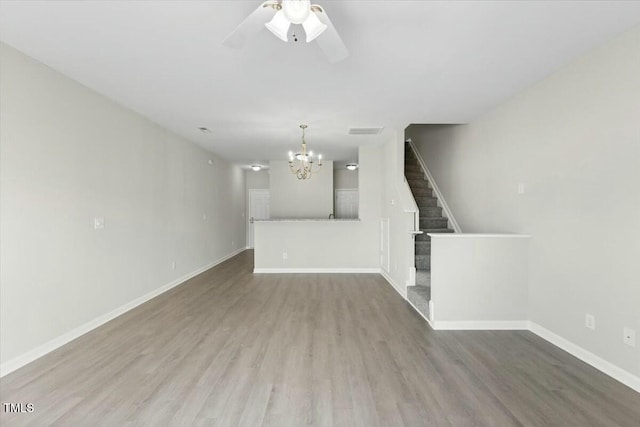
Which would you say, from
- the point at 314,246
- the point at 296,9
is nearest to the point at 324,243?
the point at 314,246

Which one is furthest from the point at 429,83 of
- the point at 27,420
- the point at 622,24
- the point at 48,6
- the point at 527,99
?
the point at 27,420

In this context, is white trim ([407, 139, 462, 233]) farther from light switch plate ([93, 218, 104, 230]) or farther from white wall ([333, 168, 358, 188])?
light switch plate ([93, 218, 104, 230])

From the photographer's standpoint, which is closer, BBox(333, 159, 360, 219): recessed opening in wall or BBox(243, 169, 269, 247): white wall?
BBox(333, 159, 360, 219): recessed opening in wall

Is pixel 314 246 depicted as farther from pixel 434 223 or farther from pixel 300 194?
pixel 434 223

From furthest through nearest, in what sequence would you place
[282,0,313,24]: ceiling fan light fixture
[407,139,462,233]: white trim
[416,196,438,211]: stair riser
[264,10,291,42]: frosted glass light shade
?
[416,196,438,211]: stair riser → [407,139,462,233]: white trim → [264,10,291,42]: frosted glass light shade → [282,0,313,24]: ceiling fan light fixture

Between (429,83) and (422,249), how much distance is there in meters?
2.70

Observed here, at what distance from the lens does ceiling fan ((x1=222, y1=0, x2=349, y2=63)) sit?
163 cm

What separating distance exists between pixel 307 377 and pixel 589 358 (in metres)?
2.40

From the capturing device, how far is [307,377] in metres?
2.50

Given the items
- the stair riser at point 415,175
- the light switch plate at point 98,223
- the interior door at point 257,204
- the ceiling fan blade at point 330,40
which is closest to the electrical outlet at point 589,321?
the ceiling fan blade at point 330,40

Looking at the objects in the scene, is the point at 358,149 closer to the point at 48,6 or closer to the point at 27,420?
the point at 48,6

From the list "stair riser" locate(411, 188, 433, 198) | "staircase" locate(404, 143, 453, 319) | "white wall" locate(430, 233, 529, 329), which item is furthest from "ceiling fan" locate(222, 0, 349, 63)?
"stair riser" locate(411, 188, 433, 198)

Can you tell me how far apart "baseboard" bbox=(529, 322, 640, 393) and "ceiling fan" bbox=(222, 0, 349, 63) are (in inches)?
125

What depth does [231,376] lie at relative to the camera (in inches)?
99.1
